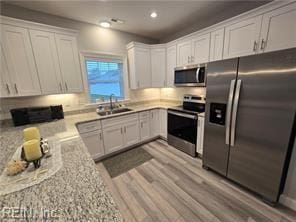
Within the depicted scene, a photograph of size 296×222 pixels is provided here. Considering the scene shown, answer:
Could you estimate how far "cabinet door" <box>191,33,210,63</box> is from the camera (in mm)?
2482

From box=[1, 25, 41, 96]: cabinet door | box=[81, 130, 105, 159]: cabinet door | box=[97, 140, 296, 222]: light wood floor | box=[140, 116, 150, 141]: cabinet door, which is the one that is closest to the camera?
box=[97, 140, 296, 222]: light wood floor

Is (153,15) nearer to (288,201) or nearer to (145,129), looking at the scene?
(145,129)

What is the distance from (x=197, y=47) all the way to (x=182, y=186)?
251cm

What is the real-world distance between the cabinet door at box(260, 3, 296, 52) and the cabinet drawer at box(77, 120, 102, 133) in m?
2.84

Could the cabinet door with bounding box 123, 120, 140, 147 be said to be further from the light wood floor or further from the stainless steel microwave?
the stainless steel microwave

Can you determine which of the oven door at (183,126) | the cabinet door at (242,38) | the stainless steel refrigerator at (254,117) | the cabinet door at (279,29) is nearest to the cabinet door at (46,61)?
the oven door at (183,126)

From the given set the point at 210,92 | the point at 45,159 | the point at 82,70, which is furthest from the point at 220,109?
the point at 82,70

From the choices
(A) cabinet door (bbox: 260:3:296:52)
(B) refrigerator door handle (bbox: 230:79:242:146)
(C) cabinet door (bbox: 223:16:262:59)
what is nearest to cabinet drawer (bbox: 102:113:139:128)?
(B) refrigerator door handle (bbox: 230:79:242:146)

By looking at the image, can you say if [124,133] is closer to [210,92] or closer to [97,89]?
[97,89]

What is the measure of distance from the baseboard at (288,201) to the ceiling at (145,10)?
109 inches

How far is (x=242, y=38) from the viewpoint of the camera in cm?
201

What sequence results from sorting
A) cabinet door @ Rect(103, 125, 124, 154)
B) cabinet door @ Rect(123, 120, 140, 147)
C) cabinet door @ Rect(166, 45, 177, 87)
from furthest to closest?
cabinet door @ Rect(166, 45, 177, 87) → cabinet door @ Rect(123, 120, 140, 147) → cabinet door @ Rect(103, 125, 124, 154)

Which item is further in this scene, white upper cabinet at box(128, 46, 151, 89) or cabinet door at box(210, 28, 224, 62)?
white upper cabinet at box(128, 46, 151, 89)

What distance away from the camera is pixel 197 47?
2639mm
